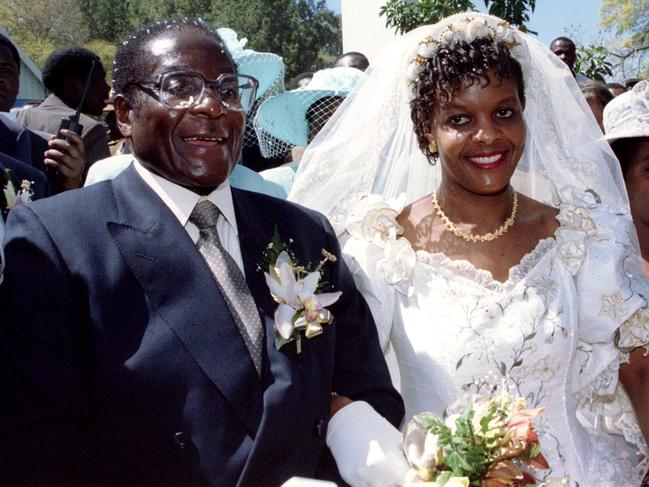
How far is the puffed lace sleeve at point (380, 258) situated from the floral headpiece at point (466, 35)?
1.69ft

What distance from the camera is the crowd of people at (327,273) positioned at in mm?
1666

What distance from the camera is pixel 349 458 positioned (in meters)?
1.89

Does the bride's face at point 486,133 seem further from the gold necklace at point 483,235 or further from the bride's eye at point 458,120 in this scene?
the gold necklace at point 483,235

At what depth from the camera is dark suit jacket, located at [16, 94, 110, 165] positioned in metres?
4.59

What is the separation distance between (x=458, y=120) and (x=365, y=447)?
119 centimetres

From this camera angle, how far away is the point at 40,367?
156 cm

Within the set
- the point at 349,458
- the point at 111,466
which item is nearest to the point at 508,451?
the point at 349,458

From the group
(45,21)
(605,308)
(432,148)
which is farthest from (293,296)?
(45,21)

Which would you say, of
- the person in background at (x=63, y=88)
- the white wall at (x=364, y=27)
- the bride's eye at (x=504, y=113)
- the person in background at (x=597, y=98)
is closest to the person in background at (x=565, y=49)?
the person in background at (x=597, y=98)

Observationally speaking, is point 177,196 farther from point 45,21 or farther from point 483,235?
point 45,21

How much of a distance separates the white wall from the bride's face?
10.3m

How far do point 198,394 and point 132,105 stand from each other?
74cm

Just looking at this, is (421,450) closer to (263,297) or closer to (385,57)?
(263,297)

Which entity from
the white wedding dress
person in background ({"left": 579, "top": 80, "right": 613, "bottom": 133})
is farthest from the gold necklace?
person in background ({"left": 579, "top": 80, "right": 613, "bottom": 133})
